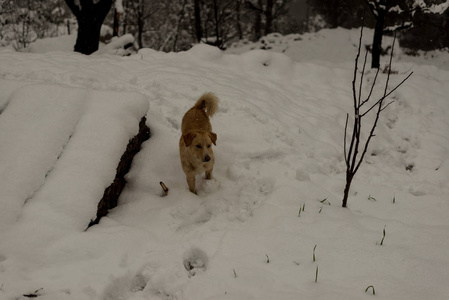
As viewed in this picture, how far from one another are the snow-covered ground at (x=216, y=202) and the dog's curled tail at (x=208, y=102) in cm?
50

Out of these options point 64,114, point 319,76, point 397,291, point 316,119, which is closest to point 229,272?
point 397,291

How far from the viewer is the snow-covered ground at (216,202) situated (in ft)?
10.3

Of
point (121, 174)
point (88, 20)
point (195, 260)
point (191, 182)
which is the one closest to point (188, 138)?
point (191, 182)

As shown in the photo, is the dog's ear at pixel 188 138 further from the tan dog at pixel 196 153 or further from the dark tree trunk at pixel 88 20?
the dark tree trunk at pixel 88 20

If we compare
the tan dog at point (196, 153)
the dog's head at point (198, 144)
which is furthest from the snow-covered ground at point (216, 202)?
the dog's head at point (198, 144)

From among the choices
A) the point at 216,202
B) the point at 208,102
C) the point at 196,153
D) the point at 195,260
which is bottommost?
the point at 195,260

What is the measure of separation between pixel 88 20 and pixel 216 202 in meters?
8.62

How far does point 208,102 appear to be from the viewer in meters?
5.94

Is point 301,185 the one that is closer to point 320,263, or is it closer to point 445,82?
point 320,263

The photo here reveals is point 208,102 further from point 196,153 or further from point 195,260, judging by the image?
point 195,260

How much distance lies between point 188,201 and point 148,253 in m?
1.16

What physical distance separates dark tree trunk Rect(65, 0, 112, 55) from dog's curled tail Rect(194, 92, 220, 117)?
6626 mm

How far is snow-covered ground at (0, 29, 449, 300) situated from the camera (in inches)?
123

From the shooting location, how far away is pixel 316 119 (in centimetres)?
714
